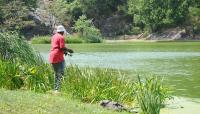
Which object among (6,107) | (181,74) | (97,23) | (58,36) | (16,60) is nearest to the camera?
(6,107)

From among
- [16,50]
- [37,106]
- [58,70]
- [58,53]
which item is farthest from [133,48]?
[37,106]

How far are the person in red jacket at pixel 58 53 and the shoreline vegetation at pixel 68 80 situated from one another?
0.24m

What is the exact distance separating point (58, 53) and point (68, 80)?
2.83 ft

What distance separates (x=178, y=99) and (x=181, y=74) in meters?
10.2

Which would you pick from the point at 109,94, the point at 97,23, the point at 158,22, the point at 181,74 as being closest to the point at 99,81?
the point at 109,94

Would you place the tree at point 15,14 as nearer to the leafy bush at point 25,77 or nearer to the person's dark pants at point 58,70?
the leafy bush at point 25,77

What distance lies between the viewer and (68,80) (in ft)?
52.7

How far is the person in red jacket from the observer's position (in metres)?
16.0

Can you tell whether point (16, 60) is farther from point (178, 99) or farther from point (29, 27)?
point (29, 27)

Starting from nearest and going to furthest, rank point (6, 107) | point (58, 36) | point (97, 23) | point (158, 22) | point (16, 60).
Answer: point (6, 107) < point (58, 36) < point (16, 60) < point (158, 22) < point (97, 23)

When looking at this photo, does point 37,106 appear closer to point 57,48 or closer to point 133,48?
point 57,48

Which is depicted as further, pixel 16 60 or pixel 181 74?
pixel 181 74

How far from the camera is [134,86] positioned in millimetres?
16406

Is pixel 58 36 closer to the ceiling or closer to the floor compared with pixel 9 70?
closer to the ceiling
